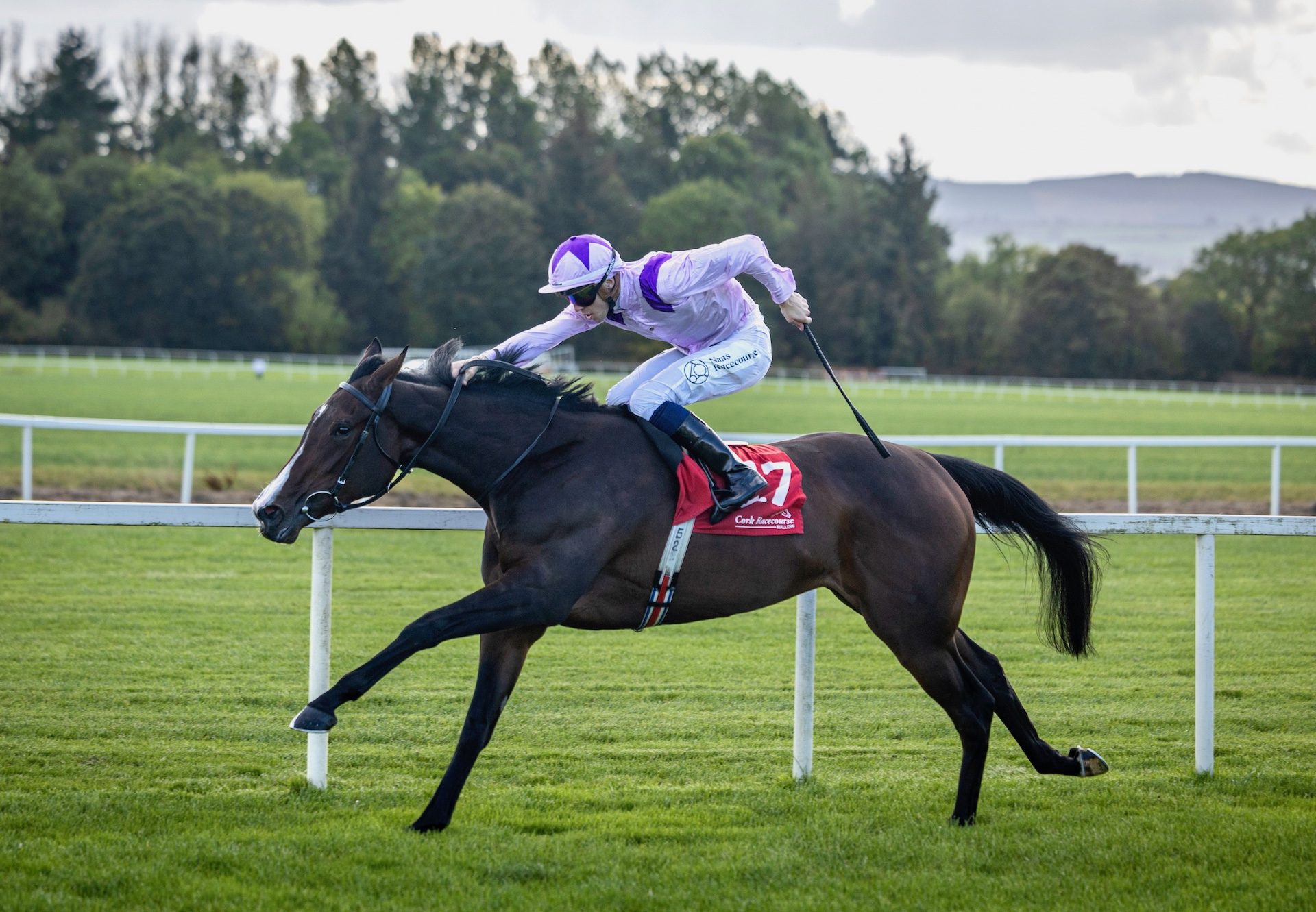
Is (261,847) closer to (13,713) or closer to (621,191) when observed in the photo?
(13,713)

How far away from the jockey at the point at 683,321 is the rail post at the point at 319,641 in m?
0.83

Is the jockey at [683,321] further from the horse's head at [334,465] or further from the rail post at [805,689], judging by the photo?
the rail post at [805,689]

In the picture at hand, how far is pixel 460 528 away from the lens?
4773 millimetres

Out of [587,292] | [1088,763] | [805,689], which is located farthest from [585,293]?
[1088,763]

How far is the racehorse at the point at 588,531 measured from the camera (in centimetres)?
394

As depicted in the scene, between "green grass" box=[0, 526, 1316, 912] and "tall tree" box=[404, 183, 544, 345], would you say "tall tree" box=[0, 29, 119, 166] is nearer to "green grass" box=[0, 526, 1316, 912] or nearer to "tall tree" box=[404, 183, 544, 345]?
"tall tree" box=[404, 183, 544, 345]

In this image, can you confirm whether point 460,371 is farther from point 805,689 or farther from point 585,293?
point 805,689

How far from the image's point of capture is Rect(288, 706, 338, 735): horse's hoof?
3.70 metres

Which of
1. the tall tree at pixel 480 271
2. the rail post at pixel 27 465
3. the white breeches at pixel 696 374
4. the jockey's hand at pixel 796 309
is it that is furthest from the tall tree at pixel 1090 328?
the white breeches at pixel 696 374

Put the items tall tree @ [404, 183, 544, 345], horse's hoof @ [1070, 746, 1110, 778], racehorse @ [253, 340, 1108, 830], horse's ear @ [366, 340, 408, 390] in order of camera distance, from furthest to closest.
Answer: tall tree @ [404, 183, 544, 345], horse's hoof @ [1070, 746, 1110, 778], horse's ear @ [366, 340, 408, 390], racehorse @ [253, 340, 1108, 830]

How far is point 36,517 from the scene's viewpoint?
421cm

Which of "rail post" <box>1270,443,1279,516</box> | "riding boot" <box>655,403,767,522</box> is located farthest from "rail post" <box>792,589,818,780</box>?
"rail post" <box>1270,443,1279,516</box>

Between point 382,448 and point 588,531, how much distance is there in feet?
2.37

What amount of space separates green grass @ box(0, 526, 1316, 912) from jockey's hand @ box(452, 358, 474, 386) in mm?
1483
